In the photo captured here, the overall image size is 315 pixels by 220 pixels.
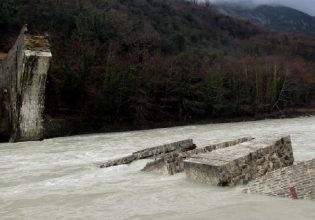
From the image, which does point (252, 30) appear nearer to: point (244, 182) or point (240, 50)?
point (240, 50)

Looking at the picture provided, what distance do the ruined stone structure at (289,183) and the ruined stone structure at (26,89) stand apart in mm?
15012

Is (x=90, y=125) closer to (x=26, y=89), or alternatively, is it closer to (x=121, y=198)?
(x=26, y=89)

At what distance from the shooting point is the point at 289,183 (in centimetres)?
760

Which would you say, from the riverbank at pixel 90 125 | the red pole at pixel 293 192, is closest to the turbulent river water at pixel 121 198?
the red pole at pixel 293 192

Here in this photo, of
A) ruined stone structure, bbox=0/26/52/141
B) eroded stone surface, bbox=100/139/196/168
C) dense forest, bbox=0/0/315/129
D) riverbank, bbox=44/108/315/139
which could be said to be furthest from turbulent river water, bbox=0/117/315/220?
dense forest, bbox=0/0/315/129

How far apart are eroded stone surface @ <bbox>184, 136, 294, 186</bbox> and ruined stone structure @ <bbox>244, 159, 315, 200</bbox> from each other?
1.83 ft

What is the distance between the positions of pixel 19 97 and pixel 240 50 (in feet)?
216

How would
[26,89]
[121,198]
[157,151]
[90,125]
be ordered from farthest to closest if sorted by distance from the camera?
[90,125]
[26,89]
[157,151]
[121,198]

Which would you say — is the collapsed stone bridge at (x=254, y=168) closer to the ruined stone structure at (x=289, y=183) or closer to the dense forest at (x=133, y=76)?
the ruined stone structure at (x=289, y=183)

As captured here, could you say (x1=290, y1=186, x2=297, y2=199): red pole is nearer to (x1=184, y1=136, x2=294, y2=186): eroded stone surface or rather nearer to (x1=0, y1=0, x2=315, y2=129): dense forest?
(x1=184, y1=136, x2=294, y2=186): eroded stone surface

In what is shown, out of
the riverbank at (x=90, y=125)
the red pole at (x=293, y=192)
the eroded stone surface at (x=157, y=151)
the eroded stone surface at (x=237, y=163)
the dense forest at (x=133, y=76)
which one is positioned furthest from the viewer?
the dense forest at (x=133, y=76)

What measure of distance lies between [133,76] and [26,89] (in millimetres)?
13340

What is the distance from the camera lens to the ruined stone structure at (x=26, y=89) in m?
20.5

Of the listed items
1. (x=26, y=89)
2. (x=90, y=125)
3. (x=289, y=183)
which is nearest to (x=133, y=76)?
(x=90, y=125)
